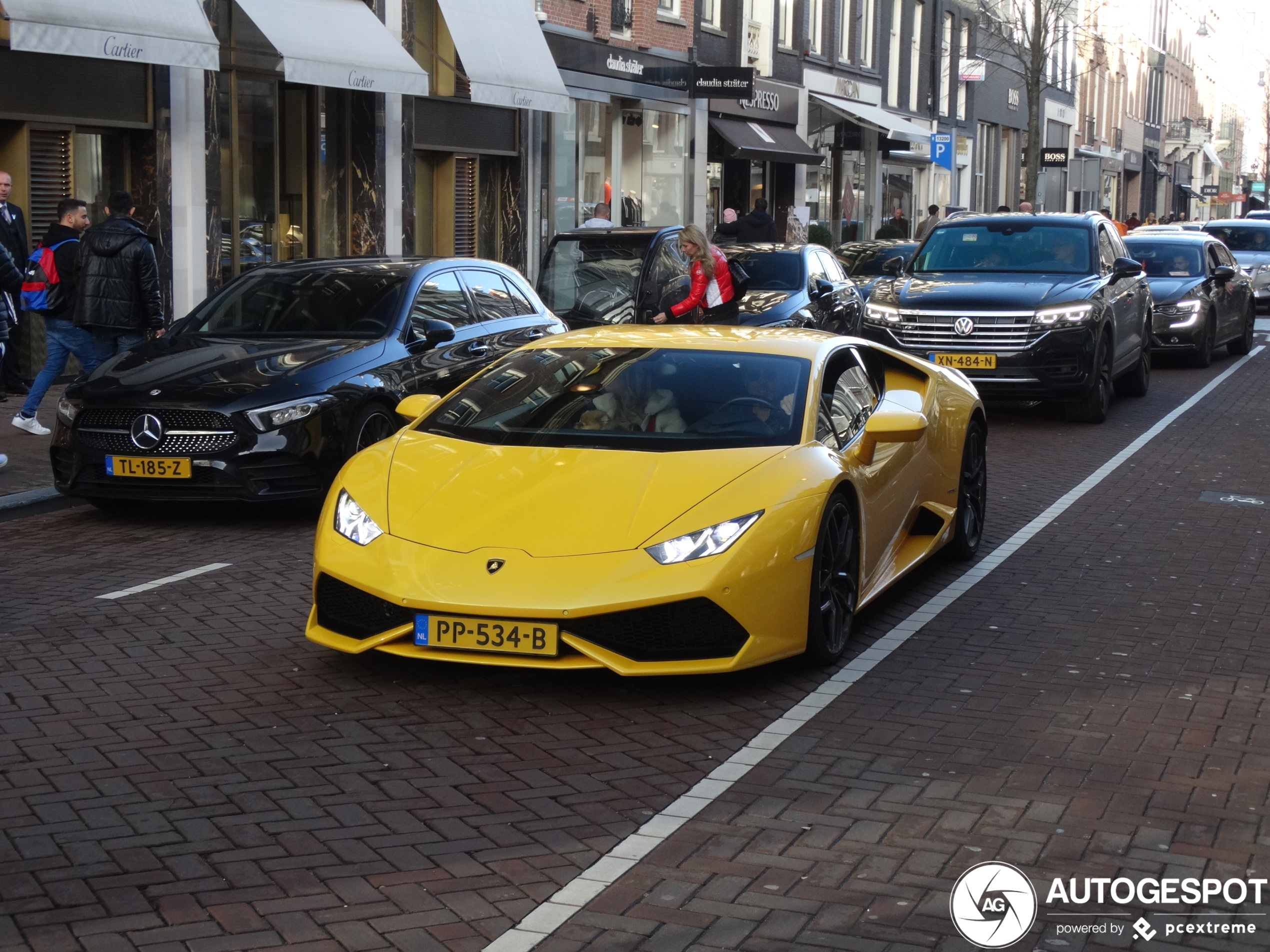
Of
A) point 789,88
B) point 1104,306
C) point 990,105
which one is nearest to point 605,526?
point 1104,306

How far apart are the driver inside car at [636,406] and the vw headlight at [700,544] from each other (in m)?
0.84

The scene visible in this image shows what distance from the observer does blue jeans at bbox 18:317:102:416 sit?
508 inches

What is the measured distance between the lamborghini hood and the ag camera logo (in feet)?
6.77

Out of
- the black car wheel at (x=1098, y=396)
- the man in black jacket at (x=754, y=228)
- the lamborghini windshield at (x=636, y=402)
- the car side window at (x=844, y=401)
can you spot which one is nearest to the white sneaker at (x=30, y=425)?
the lamborghini windshield at (x=636, y=402)

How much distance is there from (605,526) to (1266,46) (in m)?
117

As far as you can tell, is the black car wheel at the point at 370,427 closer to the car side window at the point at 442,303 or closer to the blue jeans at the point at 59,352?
the car side window at the point at 442,303

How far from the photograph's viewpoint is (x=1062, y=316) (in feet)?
49.3

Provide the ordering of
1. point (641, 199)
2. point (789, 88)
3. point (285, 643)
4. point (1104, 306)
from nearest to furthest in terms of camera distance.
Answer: point (285, 643)
point (1104, 306)
point (641, 199)
point (789, 88)

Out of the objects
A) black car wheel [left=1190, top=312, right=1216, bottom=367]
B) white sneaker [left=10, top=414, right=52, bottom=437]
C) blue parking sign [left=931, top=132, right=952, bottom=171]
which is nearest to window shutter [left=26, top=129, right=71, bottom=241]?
white sneaker [left=10, top=414, right=52, bottom=437]

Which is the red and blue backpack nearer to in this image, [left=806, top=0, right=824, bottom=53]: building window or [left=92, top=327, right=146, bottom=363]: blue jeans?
[left=92, top=327, right=146, bottom=363]: blue jeans

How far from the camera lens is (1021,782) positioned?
522 cm

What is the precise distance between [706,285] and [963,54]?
1481 inches

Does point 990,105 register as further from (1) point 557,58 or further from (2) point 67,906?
(2) point 67,906

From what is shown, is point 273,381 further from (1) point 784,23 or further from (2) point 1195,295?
(1) point 784,23
